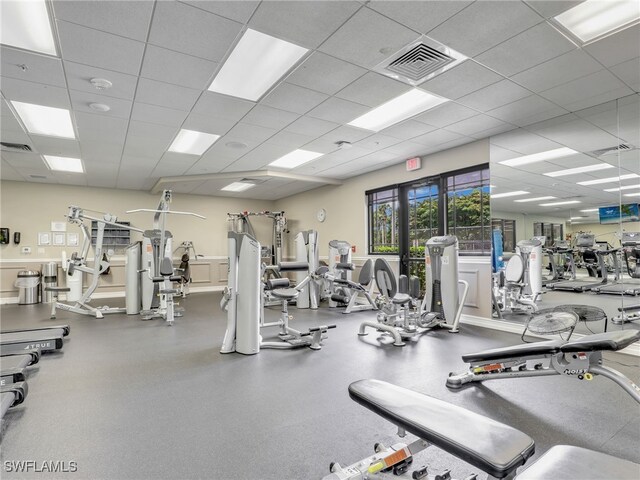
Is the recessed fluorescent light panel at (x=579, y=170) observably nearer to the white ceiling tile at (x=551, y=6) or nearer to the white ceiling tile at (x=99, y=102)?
the white ceiling tile at (x=551, y=6)

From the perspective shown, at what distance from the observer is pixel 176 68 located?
321cm

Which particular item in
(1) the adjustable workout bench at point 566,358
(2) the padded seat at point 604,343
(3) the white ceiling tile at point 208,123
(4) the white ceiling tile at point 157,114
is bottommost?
(1) the adjustable workout bench at point 566,358

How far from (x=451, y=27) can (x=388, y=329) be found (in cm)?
322

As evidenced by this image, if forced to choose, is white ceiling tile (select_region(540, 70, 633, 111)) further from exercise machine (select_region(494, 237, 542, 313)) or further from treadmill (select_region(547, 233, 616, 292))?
exercise machine (select_region(494, 237, 542, 313))

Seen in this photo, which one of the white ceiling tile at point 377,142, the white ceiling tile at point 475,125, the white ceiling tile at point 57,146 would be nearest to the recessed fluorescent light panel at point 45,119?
the white ceiling tile at point 57,146

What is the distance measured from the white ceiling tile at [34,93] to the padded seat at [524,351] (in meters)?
4.71

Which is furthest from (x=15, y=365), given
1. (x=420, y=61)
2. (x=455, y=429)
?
(x=420, y=61)

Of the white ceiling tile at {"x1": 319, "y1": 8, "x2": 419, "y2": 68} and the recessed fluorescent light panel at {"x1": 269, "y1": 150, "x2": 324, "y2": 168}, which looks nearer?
the white ceiling tile at {"x1": 319, "y1": 8, "x2": 419, "y2": 68}

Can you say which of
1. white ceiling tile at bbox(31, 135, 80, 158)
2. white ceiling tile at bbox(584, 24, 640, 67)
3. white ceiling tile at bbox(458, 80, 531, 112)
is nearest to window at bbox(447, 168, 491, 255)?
white ceiling tile at bbox(458, 80, 531, 112)

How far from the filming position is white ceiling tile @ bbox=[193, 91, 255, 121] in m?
3.87

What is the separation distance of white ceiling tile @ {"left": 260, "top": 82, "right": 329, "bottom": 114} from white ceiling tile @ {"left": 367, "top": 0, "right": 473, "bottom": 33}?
1.35 meters

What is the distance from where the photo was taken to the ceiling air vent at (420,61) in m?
2.92

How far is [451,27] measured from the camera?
8.68ft

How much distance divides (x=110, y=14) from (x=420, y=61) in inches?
99.1
